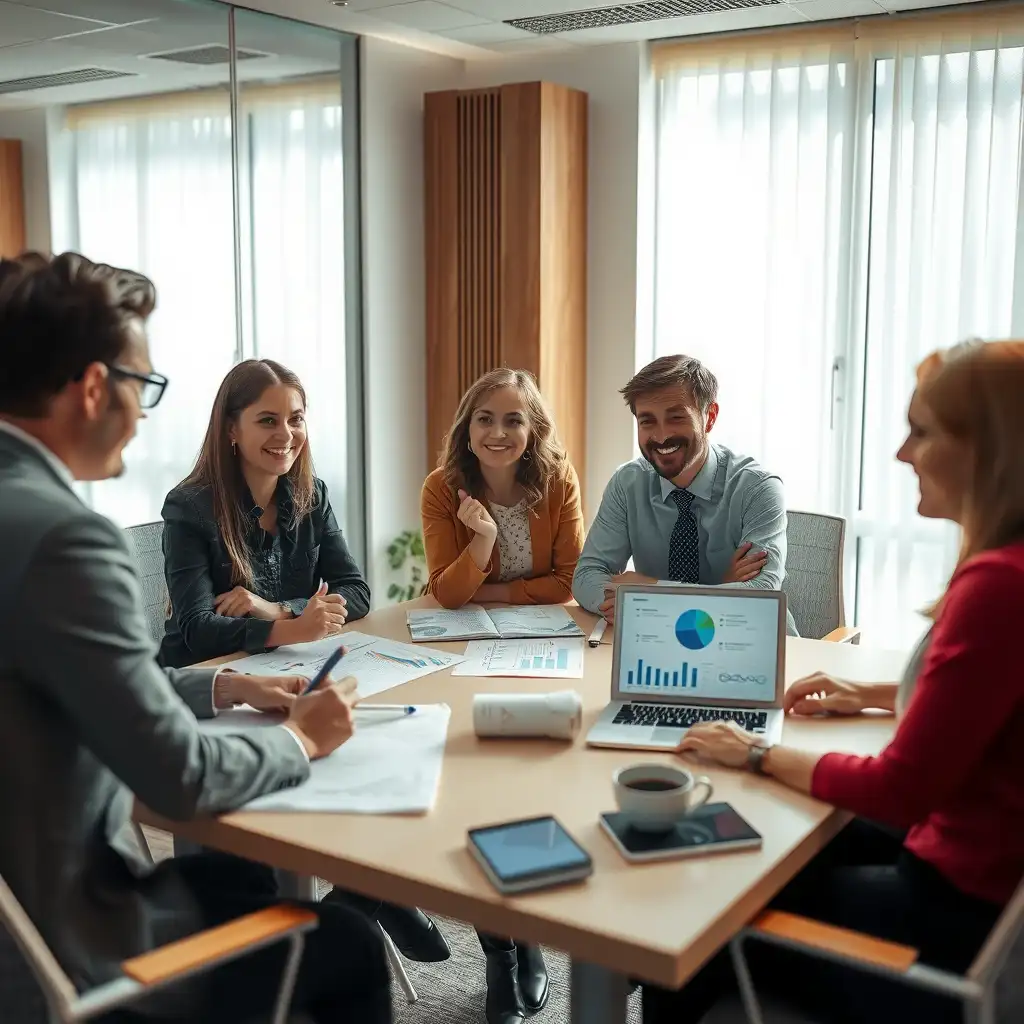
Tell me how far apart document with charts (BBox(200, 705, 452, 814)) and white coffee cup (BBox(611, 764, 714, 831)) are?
0.91 feet

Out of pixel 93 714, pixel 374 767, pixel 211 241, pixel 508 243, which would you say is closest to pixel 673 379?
pixel 374 767

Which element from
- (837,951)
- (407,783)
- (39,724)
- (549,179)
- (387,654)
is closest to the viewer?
(837,951)

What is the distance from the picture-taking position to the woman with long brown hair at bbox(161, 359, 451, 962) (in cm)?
260

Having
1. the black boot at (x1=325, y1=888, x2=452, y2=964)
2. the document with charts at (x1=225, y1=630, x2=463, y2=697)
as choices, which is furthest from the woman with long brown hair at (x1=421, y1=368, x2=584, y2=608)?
the black boot at (x1=325, y1=888, x2=452, y2=964)

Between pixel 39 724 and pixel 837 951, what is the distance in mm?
982

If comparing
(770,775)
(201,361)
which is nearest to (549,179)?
(201,361)

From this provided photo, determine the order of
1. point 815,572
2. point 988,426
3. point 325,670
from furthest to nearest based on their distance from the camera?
point 815,572
point 325,670
point 988,426

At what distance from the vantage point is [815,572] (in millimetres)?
3260

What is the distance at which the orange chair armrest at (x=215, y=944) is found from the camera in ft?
4.40

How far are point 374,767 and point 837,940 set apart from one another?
725mm

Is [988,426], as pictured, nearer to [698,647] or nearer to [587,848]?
[698,647]

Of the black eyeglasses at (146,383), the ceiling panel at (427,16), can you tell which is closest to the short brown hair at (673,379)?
the black eyeglasses at (146,383)

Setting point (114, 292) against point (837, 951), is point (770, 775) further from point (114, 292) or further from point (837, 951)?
point (114, 292)

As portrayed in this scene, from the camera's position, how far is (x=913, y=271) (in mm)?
4504
